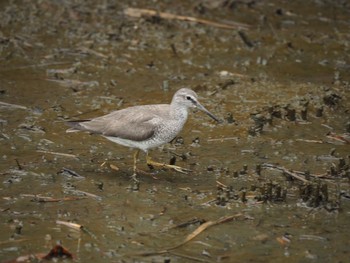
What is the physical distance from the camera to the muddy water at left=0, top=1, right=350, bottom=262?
779cm

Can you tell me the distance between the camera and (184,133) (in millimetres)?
10664

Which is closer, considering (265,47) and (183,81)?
(183,81)

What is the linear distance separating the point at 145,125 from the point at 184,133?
1.51 meters

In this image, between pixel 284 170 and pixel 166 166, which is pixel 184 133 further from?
pixel 284 170

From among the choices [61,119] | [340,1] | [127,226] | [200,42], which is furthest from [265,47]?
[127,226]

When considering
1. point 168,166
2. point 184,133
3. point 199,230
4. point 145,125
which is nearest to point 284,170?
point 168,166

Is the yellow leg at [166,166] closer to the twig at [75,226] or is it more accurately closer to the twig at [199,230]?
the twig at [199,230]

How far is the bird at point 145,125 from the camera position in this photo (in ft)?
30.1

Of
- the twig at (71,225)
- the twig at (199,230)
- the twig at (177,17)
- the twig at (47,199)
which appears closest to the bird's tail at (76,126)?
the twig at (47,199)

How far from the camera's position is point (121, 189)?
29.1 ft

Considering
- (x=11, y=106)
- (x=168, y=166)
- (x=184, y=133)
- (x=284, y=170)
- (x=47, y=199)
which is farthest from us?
(x=11, y=106)

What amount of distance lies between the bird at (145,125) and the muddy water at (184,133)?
1.29 feet

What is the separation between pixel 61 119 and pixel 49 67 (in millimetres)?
1951

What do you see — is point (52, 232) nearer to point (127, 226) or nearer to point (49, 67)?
point (127, 226)
